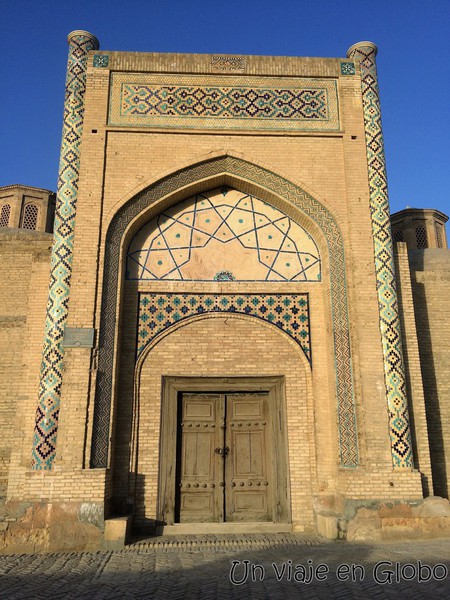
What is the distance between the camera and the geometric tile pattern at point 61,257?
6586 millimetres

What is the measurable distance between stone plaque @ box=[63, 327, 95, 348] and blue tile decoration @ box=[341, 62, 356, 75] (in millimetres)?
5718

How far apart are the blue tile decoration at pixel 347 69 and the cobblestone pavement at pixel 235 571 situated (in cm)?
692

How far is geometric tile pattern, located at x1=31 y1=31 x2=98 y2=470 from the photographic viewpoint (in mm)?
6586

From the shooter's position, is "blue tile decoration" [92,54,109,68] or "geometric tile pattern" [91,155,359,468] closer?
"geometric tile pattern" [91,155,359,468]

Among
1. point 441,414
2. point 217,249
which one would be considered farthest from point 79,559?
point 441,414

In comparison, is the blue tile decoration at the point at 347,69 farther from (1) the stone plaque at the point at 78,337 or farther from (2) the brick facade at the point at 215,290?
(1) the stone plaque at the point at 78,337

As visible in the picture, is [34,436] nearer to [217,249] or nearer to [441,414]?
[217,249]

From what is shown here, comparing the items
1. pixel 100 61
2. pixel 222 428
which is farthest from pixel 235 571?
pixel 100 61

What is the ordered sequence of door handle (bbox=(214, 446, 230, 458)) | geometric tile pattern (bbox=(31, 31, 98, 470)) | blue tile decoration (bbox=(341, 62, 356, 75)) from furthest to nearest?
blue tile decoration (bbox=(341, 62, 356, 75)) → door handle (bbox=(214, 446, 230, 458)) → geometric tile pattern (bbox=(31, 31, 98, 470))

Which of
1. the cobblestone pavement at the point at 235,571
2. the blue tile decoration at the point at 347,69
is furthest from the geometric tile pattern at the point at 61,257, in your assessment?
the blue tile decoration at the point at 347,69

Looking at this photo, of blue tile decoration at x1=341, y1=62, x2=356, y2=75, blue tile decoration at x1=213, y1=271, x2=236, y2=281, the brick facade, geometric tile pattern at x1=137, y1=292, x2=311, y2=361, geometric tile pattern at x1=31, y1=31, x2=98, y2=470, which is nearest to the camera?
geometric tile pattern at x1=31, y1=31, x2=98, y2=470

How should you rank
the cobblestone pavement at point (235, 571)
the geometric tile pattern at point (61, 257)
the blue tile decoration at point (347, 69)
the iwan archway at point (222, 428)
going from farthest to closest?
the blue tile decoration at point (347, 69), the iwan archway at point (222, 428), the geometric tile pattern at point (61, 257), the cobblestone pavement at point (235, 571)

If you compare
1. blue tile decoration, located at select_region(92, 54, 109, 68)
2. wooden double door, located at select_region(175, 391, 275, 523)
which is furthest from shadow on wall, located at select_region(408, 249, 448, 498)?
blue tile decoration, located at select_region(92, 54, 109, 68)

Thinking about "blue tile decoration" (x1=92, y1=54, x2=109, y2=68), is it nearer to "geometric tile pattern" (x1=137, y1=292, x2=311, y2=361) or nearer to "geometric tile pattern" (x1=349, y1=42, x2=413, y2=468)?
"geometric tile pattern" (x1=137, y1=292, x2=311, y2=361)
